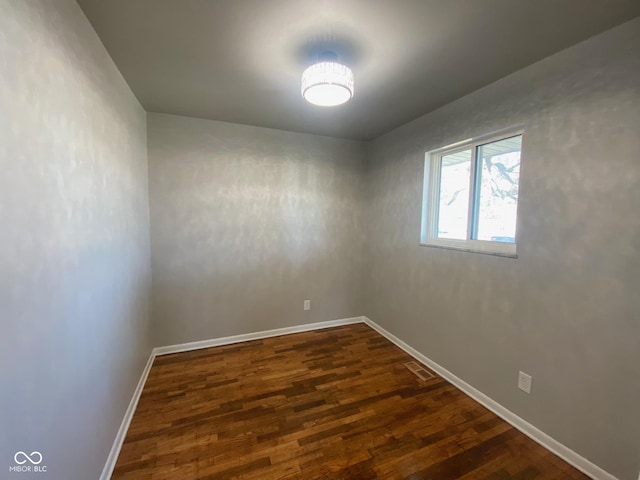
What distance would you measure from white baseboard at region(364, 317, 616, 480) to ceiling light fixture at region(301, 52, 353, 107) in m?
2.41

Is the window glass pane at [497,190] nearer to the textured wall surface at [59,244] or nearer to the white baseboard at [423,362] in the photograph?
the white baseboard at [423,362]

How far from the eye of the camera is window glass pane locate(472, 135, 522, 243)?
1894 mm

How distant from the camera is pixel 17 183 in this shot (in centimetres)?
82

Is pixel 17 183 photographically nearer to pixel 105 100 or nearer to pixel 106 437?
pixel 105 100

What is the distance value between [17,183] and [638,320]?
263 cm

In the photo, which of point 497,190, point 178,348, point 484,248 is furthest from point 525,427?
point 178,348

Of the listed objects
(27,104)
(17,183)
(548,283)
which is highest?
(27,104)

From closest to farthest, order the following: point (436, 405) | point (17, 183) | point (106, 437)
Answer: point (17, 183), point (106, 437), point (436, 405)

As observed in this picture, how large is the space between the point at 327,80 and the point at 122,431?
2471 mm

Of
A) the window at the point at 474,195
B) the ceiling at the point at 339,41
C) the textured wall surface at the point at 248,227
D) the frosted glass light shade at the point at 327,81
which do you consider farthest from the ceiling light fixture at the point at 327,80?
the textured wall surface at the point at 248,227

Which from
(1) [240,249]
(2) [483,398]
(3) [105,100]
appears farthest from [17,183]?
(2) [483,398]

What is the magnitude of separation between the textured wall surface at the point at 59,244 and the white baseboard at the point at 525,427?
246 centimetres

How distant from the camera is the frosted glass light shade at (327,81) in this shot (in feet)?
4.86

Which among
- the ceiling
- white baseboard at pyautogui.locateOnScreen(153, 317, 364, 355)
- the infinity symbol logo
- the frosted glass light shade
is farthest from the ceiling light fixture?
white baseboard at pyautogui.locateOnScreen(153, 317, 364, 355)
